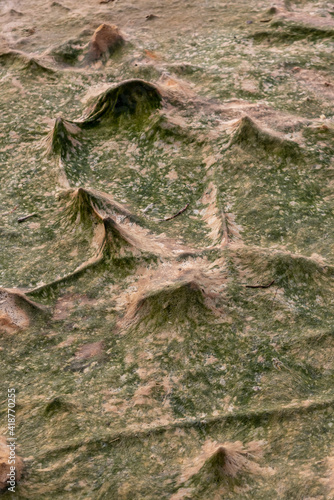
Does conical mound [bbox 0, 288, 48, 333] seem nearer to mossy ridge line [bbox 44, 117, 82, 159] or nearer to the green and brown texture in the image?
the green and brown texture

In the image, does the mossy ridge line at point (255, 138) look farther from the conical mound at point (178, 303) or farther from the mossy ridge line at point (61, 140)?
the conical mound at point (178, 303)

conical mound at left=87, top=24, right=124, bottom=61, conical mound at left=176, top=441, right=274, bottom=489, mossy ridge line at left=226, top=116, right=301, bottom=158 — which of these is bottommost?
conical mound at left=176, top=441, right=274, bottom=489

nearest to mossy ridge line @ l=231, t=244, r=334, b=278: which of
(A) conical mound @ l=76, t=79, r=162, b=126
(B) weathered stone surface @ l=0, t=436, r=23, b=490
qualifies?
(B) weathered stone surface @ l=0, t=436, r=23, b=490

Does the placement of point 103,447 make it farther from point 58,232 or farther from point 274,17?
point 274,17

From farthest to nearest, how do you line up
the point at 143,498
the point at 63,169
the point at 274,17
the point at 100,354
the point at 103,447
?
the point at 274,17, the point at 63,169, the point at 100,354, the point at 103,447, the point at 143,498

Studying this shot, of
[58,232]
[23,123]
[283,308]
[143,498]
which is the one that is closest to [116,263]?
[58,232]
